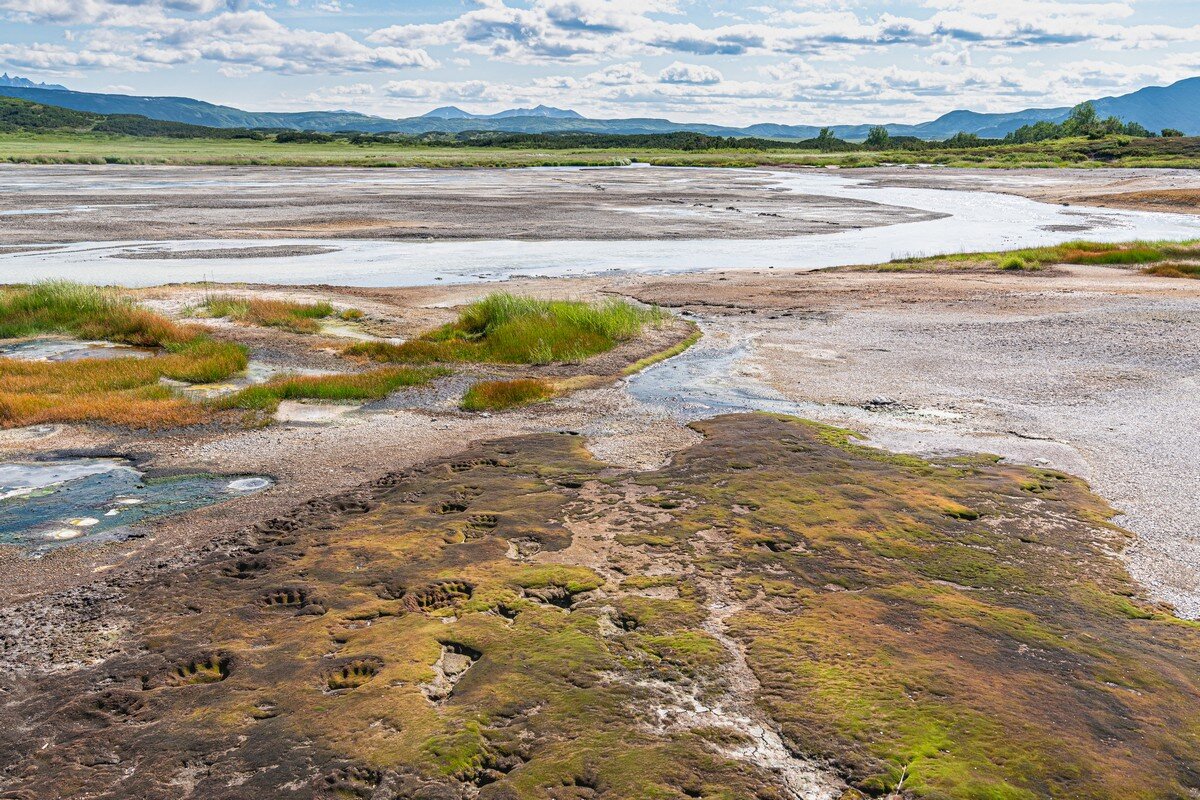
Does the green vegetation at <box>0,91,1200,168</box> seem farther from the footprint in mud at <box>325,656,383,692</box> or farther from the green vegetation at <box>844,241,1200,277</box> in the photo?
the footprint in mud at <box>325,656,383,692</box>

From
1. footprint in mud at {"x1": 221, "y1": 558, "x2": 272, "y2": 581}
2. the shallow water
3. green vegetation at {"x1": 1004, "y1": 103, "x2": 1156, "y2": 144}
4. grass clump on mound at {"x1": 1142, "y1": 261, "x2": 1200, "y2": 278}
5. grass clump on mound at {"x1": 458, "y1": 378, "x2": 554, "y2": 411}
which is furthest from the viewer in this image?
green vegetation at {"x1": 1004, "y1": 103, "x2": 1156, "y2": 144}

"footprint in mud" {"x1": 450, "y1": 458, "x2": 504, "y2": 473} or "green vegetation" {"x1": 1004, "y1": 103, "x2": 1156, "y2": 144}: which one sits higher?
"green vegetation" {"x1": 1004, "y1": 103, "x2": 1156, "y2": 144}

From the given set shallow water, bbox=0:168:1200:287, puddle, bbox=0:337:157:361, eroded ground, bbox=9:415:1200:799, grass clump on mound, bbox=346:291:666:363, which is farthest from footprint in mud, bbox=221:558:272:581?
shallow water, bbox=0:168:1200:287

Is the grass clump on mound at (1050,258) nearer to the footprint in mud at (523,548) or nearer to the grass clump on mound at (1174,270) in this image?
the grass clump on mound at (1174,270)

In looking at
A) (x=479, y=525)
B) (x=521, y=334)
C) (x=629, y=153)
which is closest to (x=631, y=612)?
(x=479, y=525)

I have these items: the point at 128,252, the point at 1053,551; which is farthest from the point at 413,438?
the point at 128,252

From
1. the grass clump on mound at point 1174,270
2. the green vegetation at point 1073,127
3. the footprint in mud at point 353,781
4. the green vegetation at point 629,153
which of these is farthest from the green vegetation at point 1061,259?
the green vegetation at point 1073,127

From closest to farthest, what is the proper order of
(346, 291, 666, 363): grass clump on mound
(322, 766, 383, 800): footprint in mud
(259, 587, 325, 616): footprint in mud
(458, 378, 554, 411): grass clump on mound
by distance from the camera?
(322, 766, 383, 800): footprint in mud, (259, 587, 325, 616): footprint in mud, (458, 378, 554, 411): grass clump on mound, (346, 291, 666, 363): grass clump on mound
